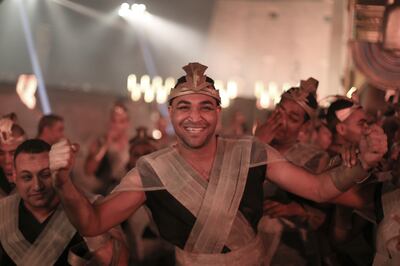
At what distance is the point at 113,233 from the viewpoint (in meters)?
3.37

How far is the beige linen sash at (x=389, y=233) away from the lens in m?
2.96

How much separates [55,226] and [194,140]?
1091mm

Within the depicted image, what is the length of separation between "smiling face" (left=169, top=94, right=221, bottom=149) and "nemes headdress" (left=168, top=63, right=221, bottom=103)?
0.08 feet

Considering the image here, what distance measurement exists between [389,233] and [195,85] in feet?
4.65

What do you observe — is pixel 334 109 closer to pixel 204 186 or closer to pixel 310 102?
pixel 310 102

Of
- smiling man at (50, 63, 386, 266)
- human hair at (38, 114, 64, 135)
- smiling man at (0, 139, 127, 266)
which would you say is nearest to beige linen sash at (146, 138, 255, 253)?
smiling man at (50, 63, 386, 266)

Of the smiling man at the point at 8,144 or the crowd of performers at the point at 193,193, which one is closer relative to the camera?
the crowd of performers at the point at 193,193

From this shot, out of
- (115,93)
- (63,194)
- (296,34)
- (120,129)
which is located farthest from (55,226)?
(296,34)

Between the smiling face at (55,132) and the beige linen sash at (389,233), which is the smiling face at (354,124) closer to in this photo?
the beige linen sash at (389,233)

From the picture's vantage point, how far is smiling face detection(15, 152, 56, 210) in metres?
3.31

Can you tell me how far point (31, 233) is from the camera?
3312mm

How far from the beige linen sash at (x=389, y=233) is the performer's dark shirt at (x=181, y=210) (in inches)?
28.6

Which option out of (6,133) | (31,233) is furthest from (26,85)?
(31,233)

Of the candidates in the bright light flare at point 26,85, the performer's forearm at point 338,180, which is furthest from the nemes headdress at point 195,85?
the bright light flare at point 26,85
